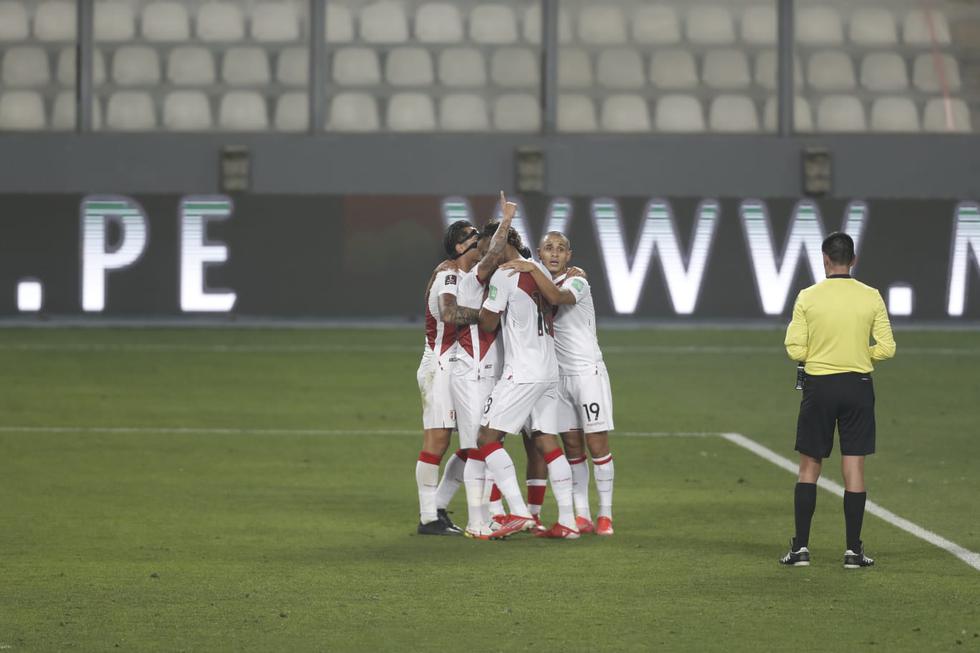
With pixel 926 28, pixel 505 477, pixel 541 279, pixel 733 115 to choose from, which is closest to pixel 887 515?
pixel 505 477

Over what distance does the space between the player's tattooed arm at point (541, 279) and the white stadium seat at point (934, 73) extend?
21.5 metres

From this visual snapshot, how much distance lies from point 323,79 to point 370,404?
12.4m

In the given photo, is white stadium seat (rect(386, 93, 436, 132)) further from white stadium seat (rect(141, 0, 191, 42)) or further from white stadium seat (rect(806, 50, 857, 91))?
white stadium seat (rect(806, 50, 857, 91))

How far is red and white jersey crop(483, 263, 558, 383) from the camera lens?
10.2 m

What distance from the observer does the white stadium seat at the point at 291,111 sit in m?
29.5

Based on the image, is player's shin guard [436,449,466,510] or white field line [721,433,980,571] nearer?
white field line [721,433,980,571]

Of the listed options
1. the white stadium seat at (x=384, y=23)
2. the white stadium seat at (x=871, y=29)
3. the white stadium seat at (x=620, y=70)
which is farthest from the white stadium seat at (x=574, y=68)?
the white stadium seat at (x=871, y=29)

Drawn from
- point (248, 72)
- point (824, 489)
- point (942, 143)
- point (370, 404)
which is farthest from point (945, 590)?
point (248, 72)

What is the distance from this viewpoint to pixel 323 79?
29.3 metres

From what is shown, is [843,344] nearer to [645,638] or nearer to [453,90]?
[645,638]

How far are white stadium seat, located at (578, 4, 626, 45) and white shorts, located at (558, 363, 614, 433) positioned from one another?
A: 2026 cm

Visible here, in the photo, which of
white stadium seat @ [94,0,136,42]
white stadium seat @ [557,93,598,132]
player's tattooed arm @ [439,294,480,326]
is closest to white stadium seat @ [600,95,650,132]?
white stadium seat @ [557,93,598,132]

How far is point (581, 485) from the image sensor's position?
10.8m

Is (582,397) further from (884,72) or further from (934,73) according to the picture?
(934,73)
